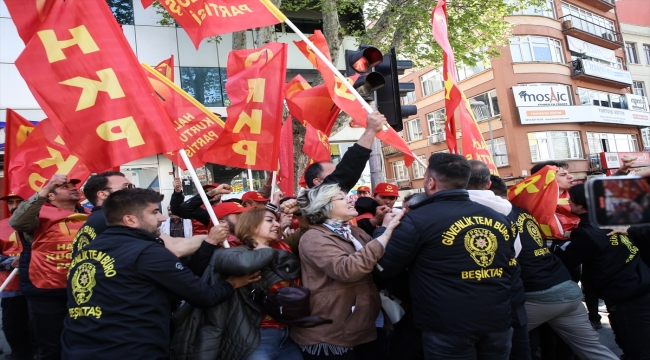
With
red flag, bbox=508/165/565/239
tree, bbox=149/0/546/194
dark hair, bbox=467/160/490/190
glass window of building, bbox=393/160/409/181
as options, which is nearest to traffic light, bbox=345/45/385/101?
dark hair, bbox=467/160/490/190

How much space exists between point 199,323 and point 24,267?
229cm

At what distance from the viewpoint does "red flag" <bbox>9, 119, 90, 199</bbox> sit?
461cm

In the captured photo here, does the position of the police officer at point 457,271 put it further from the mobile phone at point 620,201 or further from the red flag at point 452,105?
the red flag at point 452,105

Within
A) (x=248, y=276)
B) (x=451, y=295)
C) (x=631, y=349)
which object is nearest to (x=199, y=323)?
(x=248, y=276)

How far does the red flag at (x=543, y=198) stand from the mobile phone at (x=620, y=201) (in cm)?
283

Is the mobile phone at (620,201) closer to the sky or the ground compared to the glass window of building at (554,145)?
closer to the ground

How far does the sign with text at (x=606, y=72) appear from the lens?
30.4 meters

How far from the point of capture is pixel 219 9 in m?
4.07

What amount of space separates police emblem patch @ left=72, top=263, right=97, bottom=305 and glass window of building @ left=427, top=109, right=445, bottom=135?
103ft

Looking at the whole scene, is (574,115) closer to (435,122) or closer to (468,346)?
(435,122)

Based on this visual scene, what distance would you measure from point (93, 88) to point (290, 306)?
7.04 ft

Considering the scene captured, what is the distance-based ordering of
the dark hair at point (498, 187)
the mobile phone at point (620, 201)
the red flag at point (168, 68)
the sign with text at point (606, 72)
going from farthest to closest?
the sign with text at point (606, 72) → the red flag at point (168, 68) → the dark hair at point (498, 187) → the mobile phone at point (620, 201)

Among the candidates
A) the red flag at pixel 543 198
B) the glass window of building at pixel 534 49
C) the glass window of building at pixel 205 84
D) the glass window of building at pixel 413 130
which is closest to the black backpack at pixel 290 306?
the red flag at pixel 543 198

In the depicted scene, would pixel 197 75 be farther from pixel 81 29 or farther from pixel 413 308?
pixel 413 308
